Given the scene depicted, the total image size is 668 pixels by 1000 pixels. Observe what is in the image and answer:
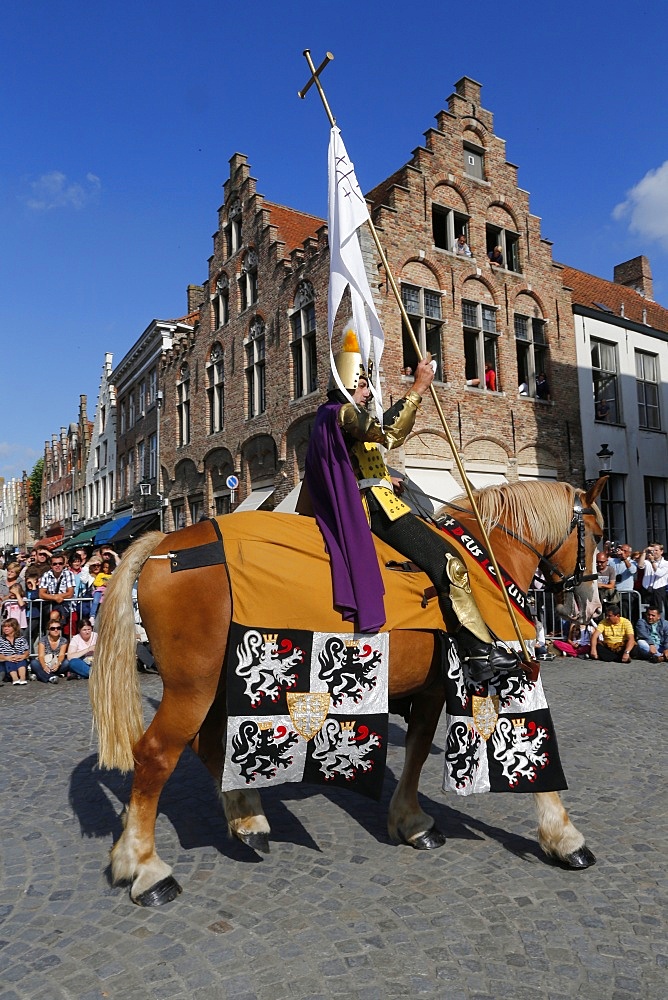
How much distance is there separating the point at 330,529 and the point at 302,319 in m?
14.5

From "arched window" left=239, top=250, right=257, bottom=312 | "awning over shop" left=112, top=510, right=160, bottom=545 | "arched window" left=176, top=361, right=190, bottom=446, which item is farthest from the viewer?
"awning over shop" left=112, top=510, right=160, bottom=545

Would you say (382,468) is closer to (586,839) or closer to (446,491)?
(586,839)

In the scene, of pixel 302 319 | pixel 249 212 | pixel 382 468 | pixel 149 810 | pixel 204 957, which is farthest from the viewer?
pixel 249 212

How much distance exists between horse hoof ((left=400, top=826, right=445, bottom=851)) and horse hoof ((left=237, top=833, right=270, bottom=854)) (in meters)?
0.82

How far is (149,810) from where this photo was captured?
3.45 metres

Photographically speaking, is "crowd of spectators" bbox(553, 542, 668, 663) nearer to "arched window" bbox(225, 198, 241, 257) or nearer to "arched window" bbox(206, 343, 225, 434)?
"arched window" bbox(206, 343, 225, 434)

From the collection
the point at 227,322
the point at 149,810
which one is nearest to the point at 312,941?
the point at 149,810

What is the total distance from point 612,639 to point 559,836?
8483 millimetres

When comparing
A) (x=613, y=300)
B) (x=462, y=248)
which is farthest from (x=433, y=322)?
(x=613, y=300)

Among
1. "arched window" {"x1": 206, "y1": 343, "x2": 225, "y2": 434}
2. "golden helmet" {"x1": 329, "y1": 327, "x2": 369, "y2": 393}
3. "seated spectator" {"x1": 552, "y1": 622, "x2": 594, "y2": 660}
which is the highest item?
"arched window" {"x1": 206, "y1": 343, "x2": 225, "y2": 434}

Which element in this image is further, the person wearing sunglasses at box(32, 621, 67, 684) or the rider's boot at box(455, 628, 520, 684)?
the person wearing sunglasses at box(32, 621, 67, 684)

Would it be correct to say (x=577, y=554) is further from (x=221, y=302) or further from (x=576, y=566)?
(x=221, y=302)

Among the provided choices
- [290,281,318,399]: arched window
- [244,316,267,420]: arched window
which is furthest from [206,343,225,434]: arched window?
[290,281,318,399]: arched window

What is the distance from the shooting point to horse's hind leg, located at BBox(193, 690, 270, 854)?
3809 mm
